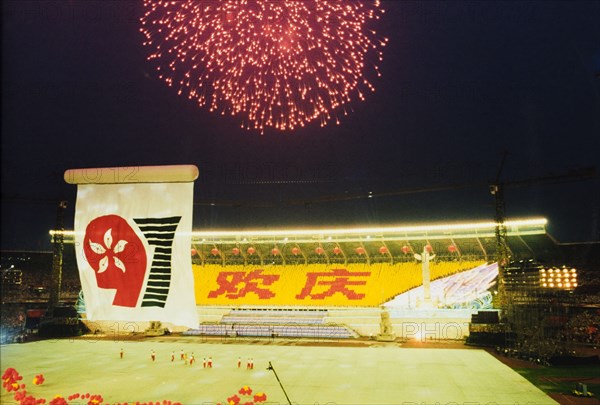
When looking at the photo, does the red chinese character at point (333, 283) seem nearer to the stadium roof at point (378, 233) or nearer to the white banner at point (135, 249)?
the stadium roof at point (378, 233)

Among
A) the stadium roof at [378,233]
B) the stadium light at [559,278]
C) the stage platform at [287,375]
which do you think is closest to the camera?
the stage platform at [287,375]

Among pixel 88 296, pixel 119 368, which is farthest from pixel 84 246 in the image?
pixel 119 368

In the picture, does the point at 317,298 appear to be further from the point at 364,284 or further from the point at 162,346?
the point at 162,346

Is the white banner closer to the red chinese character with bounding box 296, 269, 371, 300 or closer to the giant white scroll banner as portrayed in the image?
the giant white scroll banner

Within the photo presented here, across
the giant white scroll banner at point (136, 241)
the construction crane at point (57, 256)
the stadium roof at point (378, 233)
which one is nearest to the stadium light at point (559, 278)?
the stadium roof at point (378, 233)

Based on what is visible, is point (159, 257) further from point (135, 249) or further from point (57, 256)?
point (57, 256)

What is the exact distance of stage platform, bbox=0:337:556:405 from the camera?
46.0 ft

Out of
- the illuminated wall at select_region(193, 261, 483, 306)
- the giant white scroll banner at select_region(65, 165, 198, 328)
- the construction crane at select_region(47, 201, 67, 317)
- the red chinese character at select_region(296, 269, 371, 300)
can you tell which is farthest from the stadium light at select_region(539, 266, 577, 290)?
the construction crane at select_region(47, 201, 67, 317)

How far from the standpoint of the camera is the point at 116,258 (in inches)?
151

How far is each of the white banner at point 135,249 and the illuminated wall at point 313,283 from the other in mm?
35216

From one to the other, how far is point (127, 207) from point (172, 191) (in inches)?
17.3

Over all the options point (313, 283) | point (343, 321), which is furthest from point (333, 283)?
point (343, 321)

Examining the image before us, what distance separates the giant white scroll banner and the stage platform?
10.6m

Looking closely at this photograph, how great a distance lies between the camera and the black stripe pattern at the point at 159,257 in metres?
3.75
